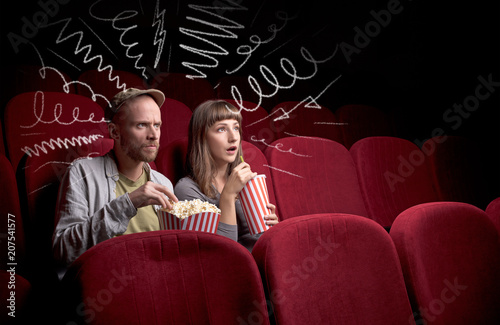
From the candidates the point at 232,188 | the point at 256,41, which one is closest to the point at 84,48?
the point at 256,41

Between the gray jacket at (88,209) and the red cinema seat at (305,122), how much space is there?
0.49 metres

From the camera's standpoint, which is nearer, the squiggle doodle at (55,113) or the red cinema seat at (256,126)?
the squiggle doodle at (55,113)

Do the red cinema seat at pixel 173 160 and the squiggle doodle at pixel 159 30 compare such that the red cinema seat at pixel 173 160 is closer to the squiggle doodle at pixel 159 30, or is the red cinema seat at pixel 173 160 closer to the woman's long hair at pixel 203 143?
the woman's long hair at pixel 203 143

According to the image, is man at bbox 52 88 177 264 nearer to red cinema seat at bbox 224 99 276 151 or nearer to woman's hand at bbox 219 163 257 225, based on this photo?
woman's hand at bbox 219 163 257 225

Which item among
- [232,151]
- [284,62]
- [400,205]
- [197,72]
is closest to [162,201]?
[232,151]

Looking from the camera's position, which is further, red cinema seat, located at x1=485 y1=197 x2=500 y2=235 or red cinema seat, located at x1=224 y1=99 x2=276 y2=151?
red cinema seat, located at x1=224 y1=99 x2=276 y2=151

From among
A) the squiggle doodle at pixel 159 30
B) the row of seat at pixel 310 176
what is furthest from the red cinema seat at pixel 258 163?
the squiggle doodle at pixel 159 30

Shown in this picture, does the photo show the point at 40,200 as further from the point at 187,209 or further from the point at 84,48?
the point at 84,48

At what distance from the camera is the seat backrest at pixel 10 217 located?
38 centimetres

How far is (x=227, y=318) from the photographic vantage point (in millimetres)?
253

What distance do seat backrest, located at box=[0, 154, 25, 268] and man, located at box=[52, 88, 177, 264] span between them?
5 cm

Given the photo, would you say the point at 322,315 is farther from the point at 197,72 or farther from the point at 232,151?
the point at 197,72

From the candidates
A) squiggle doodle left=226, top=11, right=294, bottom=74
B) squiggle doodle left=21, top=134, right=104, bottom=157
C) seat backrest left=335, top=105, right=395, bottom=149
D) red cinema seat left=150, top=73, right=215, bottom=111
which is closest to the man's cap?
squiggle doodle left=21, top=134, right=104, bottom=157

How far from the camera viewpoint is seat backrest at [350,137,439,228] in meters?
0.66
